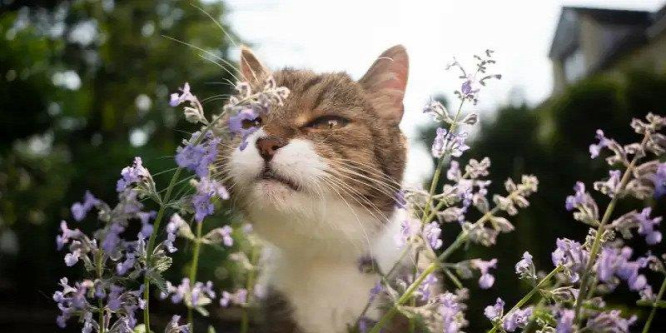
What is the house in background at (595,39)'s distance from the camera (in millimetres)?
5750

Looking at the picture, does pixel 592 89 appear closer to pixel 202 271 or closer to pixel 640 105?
pixel 640 105

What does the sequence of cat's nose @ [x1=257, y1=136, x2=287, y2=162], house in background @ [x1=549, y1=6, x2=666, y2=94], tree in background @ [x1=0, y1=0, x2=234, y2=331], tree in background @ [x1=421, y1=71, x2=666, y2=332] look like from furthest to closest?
house in background @ [x1=549, y1=6, x2=666, y2=94] < tree in background @ [x1=421, y1=71, x2=666, y2=332] < tree in background @ [x1=0, y1=0, x2=234, y2=331] < cat's nose @ [x1=257, y1=136, x2=287, y2=162]

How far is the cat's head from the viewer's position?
788mm

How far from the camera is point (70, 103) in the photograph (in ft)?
9.50

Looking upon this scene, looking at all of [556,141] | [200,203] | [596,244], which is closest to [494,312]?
[596,244]

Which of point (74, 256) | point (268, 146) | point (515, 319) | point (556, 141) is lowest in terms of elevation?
point (515, 319)

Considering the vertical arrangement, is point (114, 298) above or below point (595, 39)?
below

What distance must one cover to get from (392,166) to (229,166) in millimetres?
242

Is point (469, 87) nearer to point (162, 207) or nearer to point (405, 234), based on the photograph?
point (405, 234)

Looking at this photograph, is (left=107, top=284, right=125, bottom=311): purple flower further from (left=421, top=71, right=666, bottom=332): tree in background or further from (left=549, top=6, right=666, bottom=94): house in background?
(left=549, top=6, right=666, bottom=94): house in background

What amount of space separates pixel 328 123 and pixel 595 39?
641cm

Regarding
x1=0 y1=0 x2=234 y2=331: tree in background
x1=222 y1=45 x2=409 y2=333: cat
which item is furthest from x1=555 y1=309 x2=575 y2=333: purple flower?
x1=0 y1=0 x2=234 y2=331: tree in background

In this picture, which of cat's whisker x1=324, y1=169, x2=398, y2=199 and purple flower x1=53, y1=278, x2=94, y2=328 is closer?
purple flower x1=53, y1=278, x2=94, y2=328

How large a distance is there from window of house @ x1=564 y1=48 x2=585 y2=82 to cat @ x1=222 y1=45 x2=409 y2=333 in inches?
231
